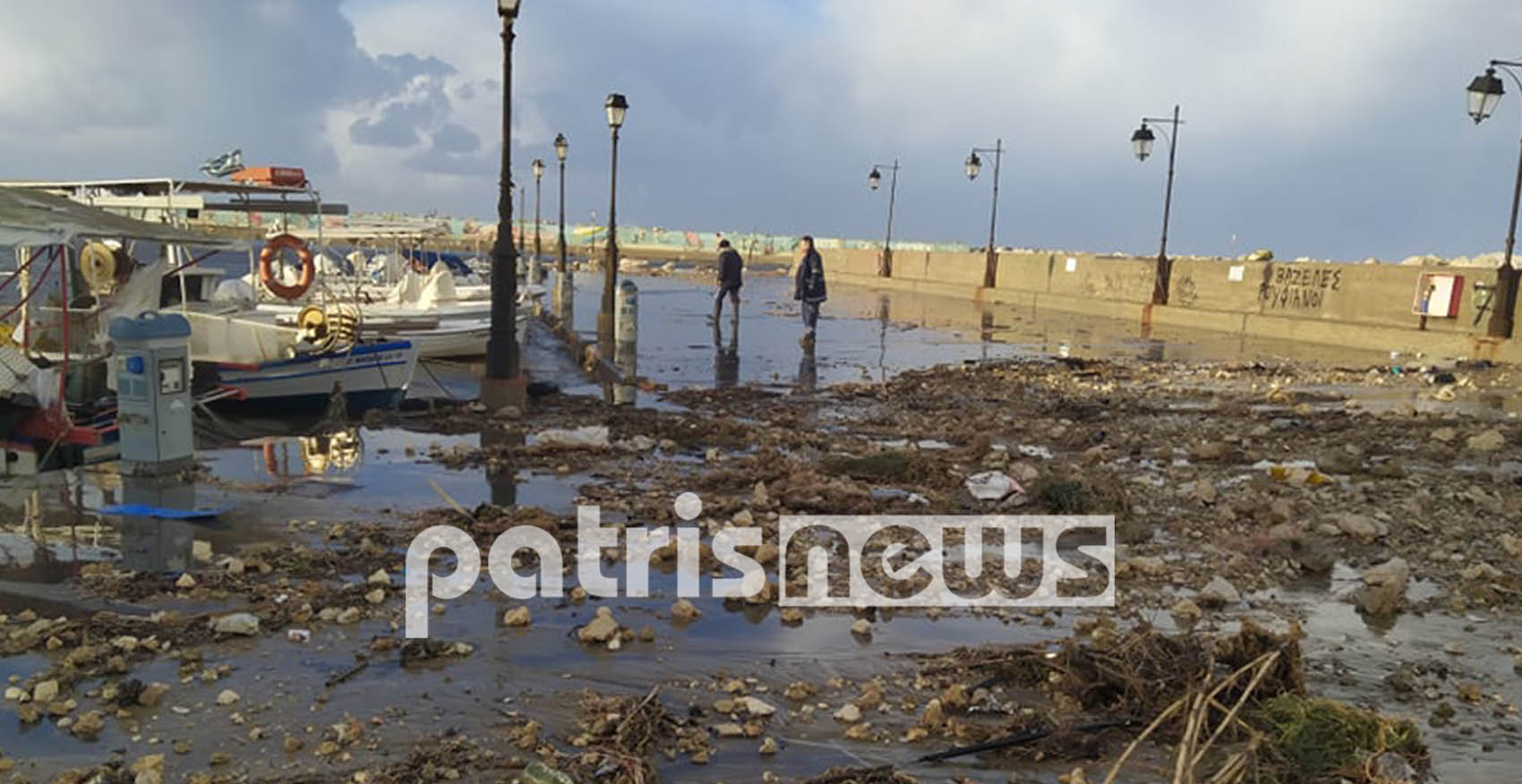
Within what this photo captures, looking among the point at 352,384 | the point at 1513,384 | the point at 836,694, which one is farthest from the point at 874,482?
the point at 1513,384

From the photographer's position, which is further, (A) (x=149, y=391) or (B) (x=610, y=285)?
(B) (x=610, y=285)

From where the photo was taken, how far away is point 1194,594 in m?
6.71

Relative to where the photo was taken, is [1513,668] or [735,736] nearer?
[735,736]

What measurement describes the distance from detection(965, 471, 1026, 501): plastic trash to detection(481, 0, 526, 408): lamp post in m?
6.12

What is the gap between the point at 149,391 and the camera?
8.78 m

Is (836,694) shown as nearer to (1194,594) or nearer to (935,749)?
(935,749)

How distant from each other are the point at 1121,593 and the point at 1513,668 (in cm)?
203

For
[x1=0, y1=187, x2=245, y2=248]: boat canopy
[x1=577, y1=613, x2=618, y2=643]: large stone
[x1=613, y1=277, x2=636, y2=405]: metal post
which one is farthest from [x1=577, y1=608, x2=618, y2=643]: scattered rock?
[x1=613, y1=277, x2=636, y2=405]: metal post

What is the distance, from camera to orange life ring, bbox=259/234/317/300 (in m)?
14.1

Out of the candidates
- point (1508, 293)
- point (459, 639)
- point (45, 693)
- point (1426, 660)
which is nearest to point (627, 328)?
point (459, 639)

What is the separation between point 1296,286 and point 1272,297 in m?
0.92

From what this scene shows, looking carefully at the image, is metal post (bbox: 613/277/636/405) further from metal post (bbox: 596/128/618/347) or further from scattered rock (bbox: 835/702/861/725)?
scattered rock (bbox: 835/702/861/725)

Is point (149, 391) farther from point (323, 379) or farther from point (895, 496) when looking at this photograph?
point (895, 496)

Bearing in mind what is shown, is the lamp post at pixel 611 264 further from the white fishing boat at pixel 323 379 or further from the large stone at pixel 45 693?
the large stone at pixel 45 693
